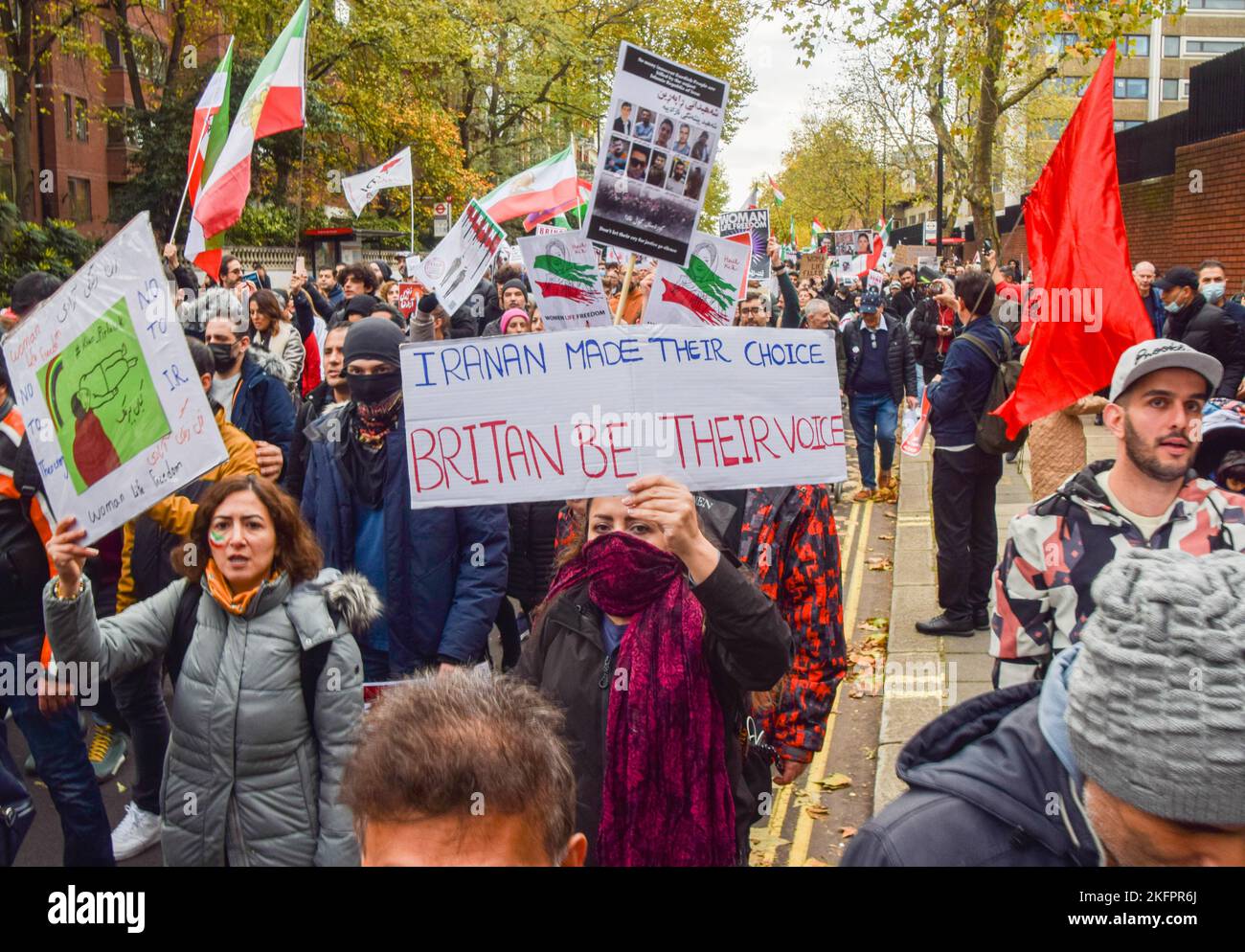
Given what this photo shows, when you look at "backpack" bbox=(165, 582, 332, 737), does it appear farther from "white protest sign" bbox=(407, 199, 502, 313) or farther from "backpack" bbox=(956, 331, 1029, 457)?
"backpack" bbox=(956, 331, 1029, 457)

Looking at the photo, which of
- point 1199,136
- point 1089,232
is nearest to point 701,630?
point 1089,232

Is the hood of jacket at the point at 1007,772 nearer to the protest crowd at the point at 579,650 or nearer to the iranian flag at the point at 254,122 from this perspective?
the protest crowd at the point at 579,650

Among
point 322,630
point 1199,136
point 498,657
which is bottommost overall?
point 498,657

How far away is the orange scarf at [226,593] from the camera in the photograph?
141 inches

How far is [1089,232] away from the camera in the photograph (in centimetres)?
Result: 546

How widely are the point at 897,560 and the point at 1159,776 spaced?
8329 millimetres

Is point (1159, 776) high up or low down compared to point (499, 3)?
down

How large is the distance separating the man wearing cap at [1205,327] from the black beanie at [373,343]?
705 centimetres

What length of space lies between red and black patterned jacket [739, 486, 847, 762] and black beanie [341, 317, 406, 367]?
1452 mm

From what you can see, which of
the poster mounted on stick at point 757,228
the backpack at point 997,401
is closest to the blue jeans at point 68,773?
the backpack at point 997,401

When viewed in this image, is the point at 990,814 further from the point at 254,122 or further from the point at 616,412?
the point at 254,122

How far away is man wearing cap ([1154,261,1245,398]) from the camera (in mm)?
9695

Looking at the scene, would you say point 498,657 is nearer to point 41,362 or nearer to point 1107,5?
point 41,362

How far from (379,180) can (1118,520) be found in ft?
42.2
